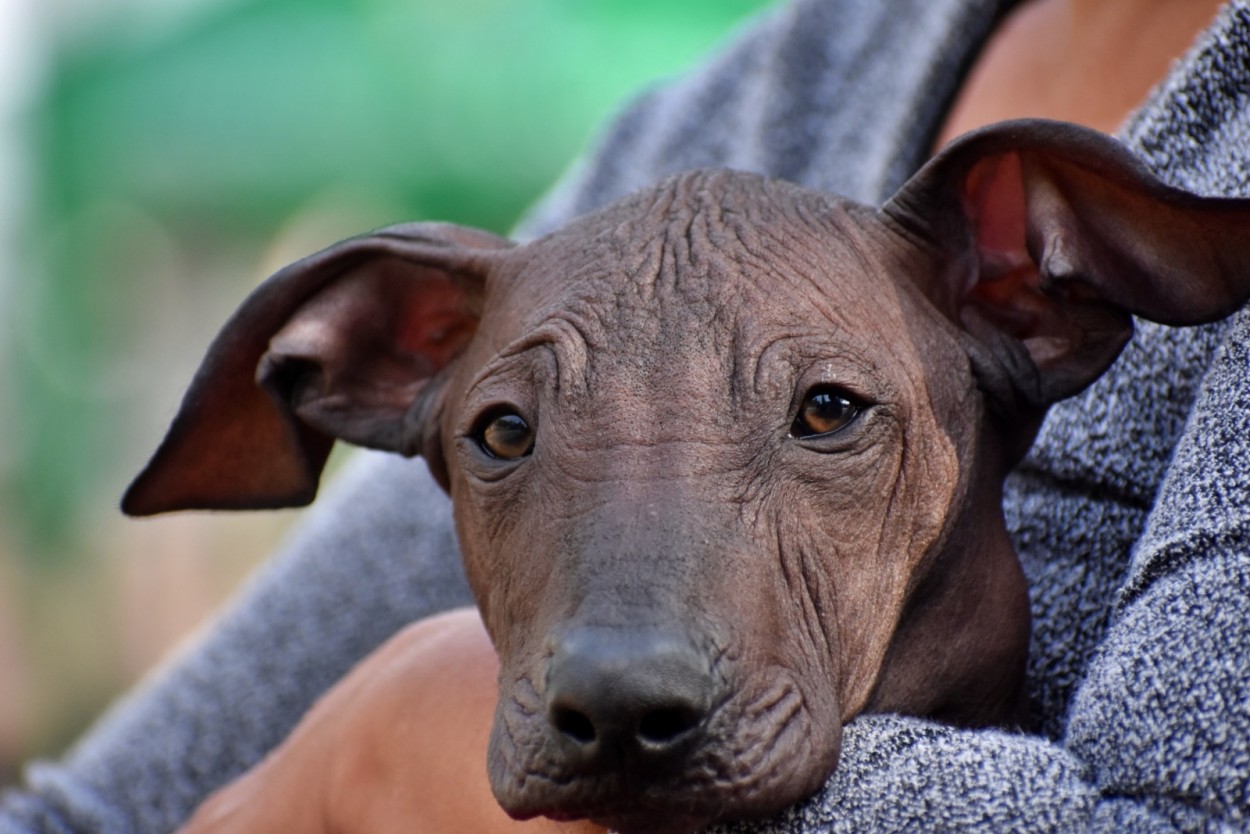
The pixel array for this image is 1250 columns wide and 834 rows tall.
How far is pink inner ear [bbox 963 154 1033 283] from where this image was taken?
75.0 inches

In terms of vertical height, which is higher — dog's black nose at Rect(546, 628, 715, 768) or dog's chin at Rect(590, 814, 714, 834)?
dog's black nose at Rect(546, 628, 715, 768)

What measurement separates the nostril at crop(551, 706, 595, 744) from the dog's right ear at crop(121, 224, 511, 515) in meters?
0.72

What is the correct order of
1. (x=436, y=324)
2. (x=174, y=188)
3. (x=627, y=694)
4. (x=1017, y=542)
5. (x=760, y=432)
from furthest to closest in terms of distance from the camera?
(x=174, y=188) < (x=436, y=324) < (x=1017, y=542) < (x=760, y=432) < (x=627, y=694)

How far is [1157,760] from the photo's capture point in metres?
1.45

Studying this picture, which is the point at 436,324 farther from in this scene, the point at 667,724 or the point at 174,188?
the point at 174,188

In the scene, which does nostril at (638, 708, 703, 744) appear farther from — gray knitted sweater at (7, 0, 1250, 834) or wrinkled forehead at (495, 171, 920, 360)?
wrinkled forehead at (495, 171, 920, 360)

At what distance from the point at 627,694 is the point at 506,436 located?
469 millimetres

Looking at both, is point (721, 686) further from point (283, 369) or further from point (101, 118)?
point (101, 118)

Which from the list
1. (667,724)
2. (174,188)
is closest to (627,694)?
(667,724)

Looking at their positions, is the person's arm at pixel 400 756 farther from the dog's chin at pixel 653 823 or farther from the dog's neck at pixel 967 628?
the dog's neck at pixel 967 628

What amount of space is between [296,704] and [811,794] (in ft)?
4.51

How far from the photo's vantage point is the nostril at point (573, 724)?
1.47m

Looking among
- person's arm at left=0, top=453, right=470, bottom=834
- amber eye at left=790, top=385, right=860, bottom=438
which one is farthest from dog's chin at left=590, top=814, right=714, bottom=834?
person's arm at left=0, top=453, right=470, bottom=834

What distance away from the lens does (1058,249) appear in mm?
1823
